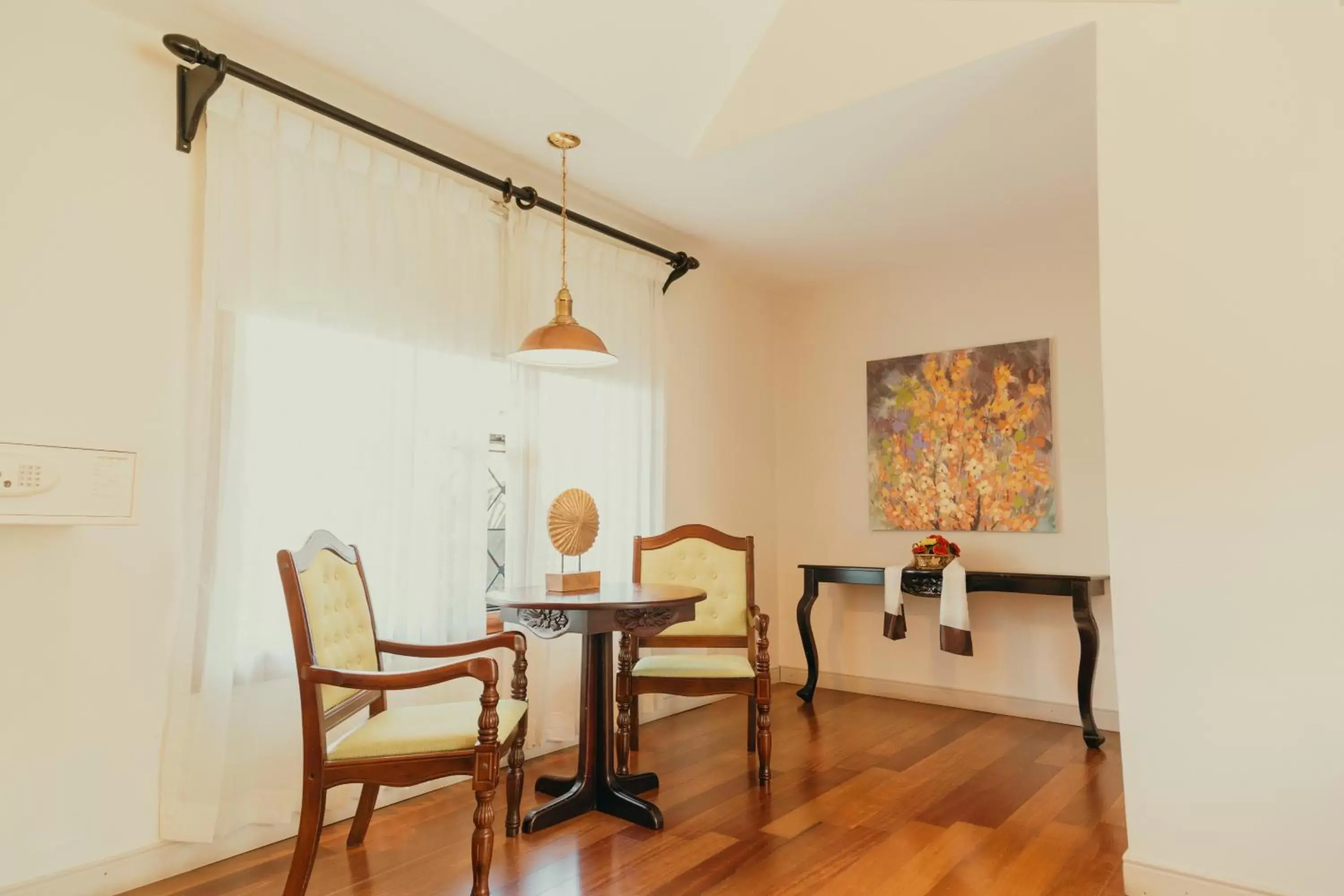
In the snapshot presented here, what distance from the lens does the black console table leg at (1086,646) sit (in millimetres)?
3703

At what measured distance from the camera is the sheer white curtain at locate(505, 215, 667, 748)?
→ 345cm

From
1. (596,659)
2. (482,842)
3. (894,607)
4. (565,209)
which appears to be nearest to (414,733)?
(482,842)

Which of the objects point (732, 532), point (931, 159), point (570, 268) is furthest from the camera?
point (732, 532)

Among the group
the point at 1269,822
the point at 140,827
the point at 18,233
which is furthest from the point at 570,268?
the point at 1269,822

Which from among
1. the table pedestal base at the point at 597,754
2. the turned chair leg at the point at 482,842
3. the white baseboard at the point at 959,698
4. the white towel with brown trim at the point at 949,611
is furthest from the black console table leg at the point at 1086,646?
the turned chair leg at the point at 482,842

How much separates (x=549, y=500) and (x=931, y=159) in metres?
2.27

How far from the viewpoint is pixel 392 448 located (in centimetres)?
291

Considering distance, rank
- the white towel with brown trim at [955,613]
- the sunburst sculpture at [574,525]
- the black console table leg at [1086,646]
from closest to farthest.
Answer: the sunburst sculpture at [574,525]
the black console table leg at [1086,646]
the white towel with brown trim at [955,613]

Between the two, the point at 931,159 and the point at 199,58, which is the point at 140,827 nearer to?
the point at 199,58

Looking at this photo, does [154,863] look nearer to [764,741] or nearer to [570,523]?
[570,523]

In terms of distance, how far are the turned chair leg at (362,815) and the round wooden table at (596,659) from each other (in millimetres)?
490

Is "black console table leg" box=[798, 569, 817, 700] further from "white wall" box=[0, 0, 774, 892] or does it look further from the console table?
"white wall" box=[0, 0, 774, 892]

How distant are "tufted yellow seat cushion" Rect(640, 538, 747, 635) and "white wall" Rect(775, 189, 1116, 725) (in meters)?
1.57

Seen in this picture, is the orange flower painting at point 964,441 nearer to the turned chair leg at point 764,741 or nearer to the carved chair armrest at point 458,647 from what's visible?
the turned chair leg at point 764,741
